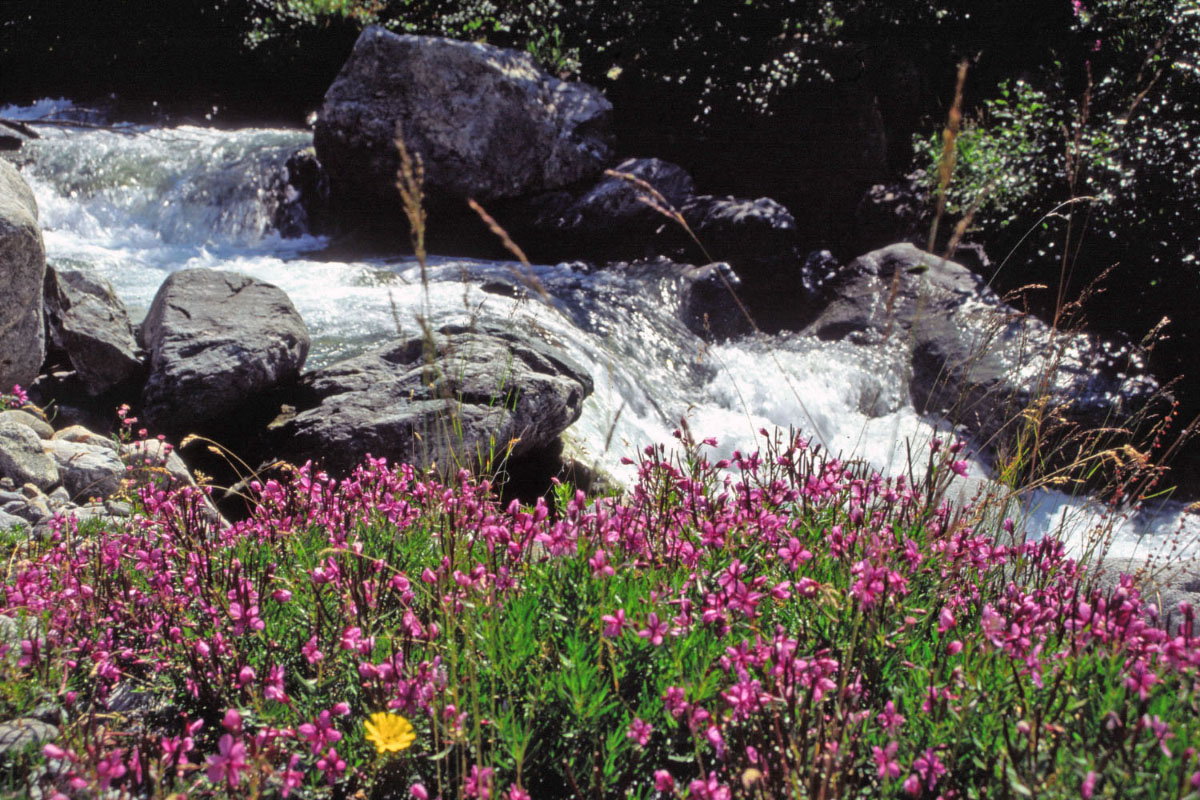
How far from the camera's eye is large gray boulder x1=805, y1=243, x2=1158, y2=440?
848 centimetres

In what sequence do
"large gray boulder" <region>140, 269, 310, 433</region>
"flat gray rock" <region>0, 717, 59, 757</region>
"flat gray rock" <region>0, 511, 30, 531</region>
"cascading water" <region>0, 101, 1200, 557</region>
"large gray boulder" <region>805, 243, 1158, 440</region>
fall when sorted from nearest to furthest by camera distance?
"flat gray rock" <region>0, 717, 59, 757</region>
"flat gray rock" <region>0, 511, 30, 531</region>
"large gray boulder" <region>140, 269, 310, 433</region>
"cascading water" <region>0, 101, 1200, 557</region>
"large gray boulder" <region>805, 243, 1158, 440</region>

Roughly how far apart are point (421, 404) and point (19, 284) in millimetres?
2772

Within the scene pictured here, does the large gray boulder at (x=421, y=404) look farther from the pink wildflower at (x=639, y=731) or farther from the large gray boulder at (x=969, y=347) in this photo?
the large gray boulder at (x=969, y=347)

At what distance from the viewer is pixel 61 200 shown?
12273mm

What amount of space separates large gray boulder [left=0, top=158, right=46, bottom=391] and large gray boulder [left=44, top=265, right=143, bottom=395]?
456mm

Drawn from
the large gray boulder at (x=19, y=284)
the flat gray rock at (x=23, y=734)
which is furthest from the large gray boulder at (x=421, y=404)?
the flat gray rock at (x=23, y=734)

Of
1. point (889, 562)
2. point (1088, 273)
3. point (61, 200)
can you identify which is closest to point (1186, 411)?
point (1088, 273)

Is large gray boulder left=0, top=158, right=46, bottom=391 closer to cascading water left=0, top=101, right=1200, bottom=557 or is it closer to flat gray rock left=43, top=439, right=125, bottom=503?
flat gray rock left=43, top=439, right=125, bottom=503

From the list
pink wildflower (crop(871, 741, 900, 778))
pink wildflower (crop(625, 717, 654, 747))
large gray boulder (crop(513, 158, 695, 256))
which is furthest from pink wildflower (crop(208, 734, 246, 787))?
large gray boulder (crop(513, 158, 695, 256))

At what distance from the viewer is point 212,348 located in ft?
20.2

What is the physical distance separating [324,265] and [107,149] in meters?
5.36

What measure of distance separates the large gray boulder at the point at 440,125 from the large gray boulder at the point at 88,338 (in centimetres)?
648

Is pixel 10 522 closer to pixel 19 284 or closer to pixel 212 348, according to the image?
pixel 19 284

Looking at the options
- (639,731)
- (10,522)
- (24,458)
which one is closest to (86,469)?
(24,458)
